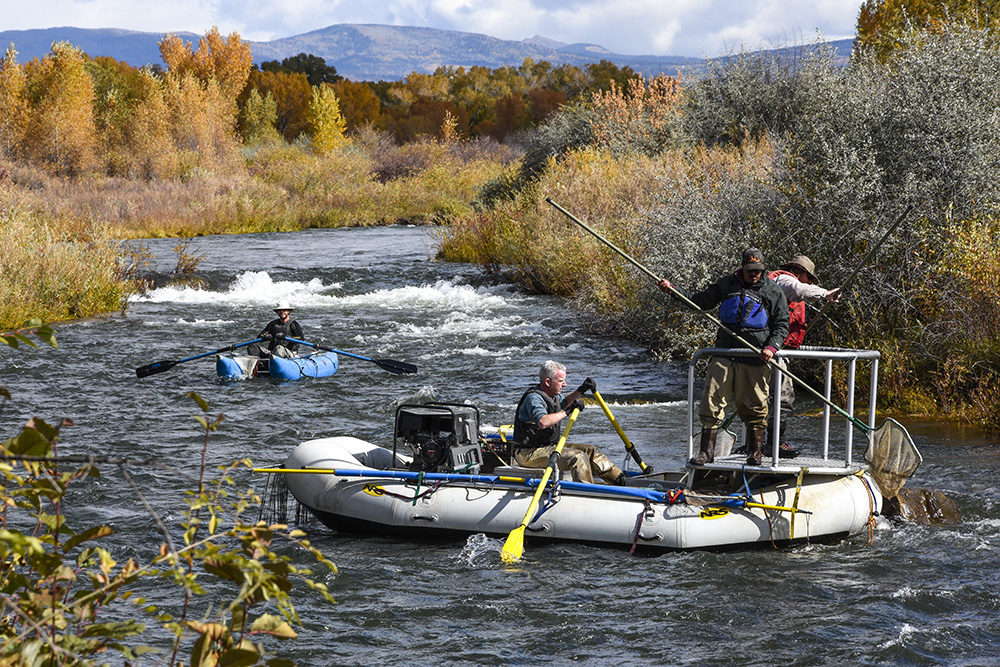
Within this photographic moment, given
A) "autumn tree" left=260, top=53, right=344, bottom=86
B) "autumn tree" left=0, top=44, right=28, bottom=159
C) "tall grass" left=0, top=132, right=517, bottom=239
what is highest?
"autumn tree" left=260, top=53, right=344, bottom=86

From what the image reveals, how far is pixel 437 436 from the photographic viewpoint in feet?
27.4

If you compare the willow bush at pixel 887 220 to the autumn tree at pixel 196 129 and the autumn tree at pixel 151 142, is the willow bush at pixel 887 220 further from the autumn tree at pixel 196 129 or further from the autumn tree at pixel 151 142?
the autumn tree at pixel 196 129

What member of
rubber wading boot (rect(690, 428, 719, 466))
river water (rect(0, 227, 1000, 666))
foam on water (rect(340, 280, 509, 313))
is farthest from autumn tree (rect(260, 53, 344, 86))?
rubber wading boot (rect(690, 428, 719, 466))

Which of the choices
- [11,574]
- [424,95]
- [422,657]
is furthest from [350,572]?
[424,95]

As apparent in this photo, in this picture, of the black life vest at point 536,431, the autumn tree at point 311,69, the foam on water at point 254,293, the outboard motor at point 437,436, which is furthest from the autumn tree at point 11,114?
the autumn tree at point 311,69

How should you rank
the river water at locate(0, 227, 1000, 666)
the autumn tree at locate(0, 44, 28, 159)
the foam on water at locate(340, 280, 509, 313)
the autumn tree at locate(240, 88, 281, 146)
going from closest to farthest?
the river water at locate(0, 227, 1000, 666), the foam on water at locate(340, 280, 509, 313), the autumn tree at locate(0, 44, 28, 159), the autumn tree at locate(240, 88, 281, 146)

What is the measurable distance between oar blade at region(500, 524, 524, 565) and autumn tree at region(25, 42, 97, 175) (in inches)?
1527

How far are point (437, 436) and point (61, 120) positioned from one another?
38.6 metres

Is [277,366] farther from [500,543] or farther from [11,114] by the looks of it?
[11,114]

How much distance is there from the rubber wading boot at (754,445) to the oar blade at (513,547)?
1.89 meters

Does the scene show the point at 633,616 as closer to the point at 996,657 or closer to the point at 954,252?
the point at 996,657

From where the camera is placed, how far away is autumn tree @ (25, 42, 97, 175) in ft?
136

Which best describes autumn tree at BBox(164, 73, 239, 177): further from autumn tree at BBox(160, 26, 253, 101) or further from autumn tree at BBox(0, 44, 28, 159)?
autumn tree at BBox(160, 26, 253, 101)

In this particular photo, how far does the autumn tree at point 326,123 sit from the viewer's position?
54.5 meters
